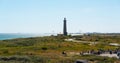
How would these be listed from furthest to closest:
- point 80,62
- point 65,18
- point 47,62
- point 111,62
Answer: point 65,18
point 111,62
point 47,62
point 80,62

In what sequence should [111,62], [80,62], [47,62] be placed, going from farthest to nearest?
1. [111,62]
2. [47,62]
3. [80,62]

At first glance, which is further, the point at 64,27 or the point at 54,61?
the point at 64,27

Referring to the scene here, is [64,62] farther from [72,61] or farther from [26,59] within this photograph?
[26,59]

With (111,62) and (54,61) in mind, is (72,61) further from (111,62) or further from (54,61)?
(111,62)

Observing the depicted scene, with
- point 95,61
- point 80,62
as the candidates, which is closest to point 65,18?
point 95,61

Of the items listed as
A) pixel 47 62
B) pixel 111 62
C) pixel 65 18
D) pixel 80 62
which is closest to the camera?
pixel 80 62

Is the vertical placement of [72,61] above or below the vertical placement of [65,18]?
below

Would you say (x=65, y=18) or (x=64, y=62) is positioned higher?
(x=65, y=18)

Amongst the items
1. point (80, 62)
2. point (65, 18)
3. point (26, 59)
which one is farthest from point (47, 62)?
point (65, 18)

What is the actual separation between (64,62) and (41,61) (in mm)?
3910

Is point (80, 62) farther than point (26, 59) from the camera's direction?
No

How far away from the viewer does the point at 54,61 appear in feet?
150

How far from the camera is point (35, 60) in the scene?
45562 mm

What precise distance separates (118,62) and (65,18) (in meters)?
106
